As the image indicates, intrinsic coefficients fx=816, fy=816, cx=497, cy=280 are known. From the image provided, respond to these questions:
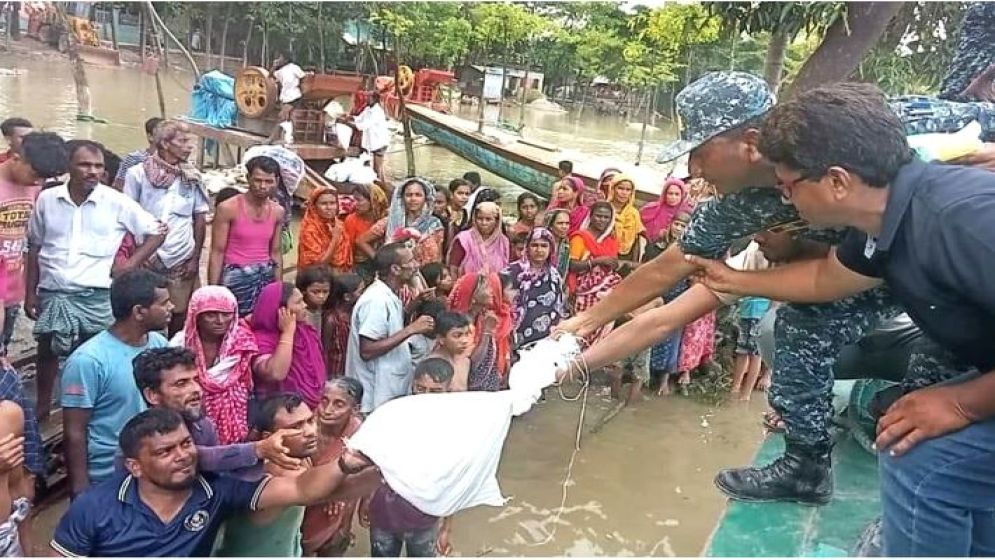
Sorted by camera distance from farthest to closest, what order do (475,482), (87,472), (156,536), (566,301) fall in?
(566,301) → (87,472) → (156,536) → (475,482)

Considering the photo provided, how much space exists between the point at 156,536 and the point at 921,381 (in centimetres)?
184

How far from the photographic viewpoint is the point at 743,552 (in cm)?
211

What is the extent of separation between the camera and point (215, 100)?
10.2m

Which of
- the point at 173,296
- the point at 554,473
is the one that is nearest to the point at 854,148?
the point at 554,473

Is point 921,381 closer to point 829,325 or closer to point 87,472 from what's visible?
point 829,325

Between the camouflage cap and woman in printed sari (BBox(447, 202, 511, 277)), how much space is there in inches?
115

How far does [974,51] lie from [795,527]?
5.27 ft

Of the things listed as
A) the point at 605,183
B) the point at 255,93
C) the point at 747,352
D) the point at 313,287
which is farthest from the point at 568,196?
the point at 255,93

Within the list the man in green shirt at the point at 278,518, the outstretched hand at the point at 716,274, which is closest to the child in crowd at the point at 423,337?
the man in green shirt at the point at 278,518

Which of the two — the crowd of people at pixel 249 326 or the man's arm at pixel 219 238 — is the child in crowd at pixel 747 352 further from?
the man's arm at pixel 219 238

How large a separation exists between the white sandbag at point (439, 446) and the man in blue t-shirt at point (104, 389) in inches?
54.8

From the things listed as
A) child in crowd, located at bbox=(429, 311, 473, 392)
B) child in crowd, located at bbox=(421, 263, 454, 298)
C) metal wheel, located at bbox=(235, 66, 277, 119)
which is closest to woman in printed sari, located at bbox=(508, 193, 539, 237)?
child in crowd, located at bbox=(421, 263, 454, 298)

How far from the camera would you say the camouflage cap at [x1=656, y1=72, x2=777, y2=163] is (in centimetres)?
181

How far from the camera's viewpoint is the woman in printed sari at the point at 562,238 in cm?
522
